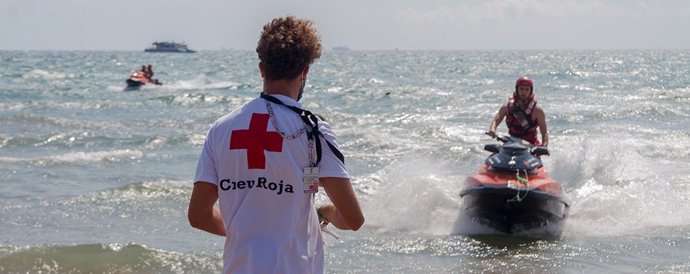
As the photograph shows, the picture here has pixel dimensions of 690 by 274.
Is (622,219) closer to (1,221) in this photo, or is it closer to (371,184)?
(371,184)

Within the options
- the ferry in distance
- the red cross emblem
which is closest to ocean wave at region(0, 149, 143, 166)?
the red cross emblem

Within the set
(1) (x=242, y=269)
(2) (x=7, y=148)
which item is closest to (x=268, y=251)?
(1) (x=242, y=269)

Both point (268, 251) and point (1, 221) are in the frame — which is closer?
point (268, 251)

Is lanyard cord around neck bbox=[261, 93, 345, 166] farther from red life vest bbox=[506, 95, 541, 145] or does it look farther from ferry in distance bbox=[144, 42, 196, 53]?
ferry in distance bbox=[144, 42, 196, 53]

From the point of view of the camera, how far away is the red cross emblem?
10.4ft

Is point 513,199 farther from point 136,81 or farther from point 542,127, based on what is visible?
point 136,81

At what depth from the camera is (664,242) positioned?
9961mm

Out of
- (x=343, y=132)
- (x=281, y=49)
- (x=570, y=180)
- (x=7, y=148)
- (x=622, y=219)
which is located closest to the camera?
(x=281, y=49)

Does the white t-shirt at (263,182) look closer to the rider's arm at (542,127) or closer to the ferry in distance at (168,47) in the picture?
the rider's arm at (542,127)

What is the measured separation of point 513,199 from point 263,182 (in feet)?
23.0

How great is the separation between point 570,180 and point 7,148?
1047cm

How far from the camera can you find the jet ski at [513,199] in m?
9.99

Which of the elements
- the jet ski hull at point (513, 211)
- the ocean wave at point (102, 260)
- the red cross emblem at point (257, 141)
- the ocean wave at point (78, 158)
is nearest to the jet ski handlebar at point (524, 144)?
the jet ski hull at point (513, 211)

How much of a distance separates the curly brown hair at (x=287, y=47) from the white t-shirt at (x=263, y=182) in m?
0.09
